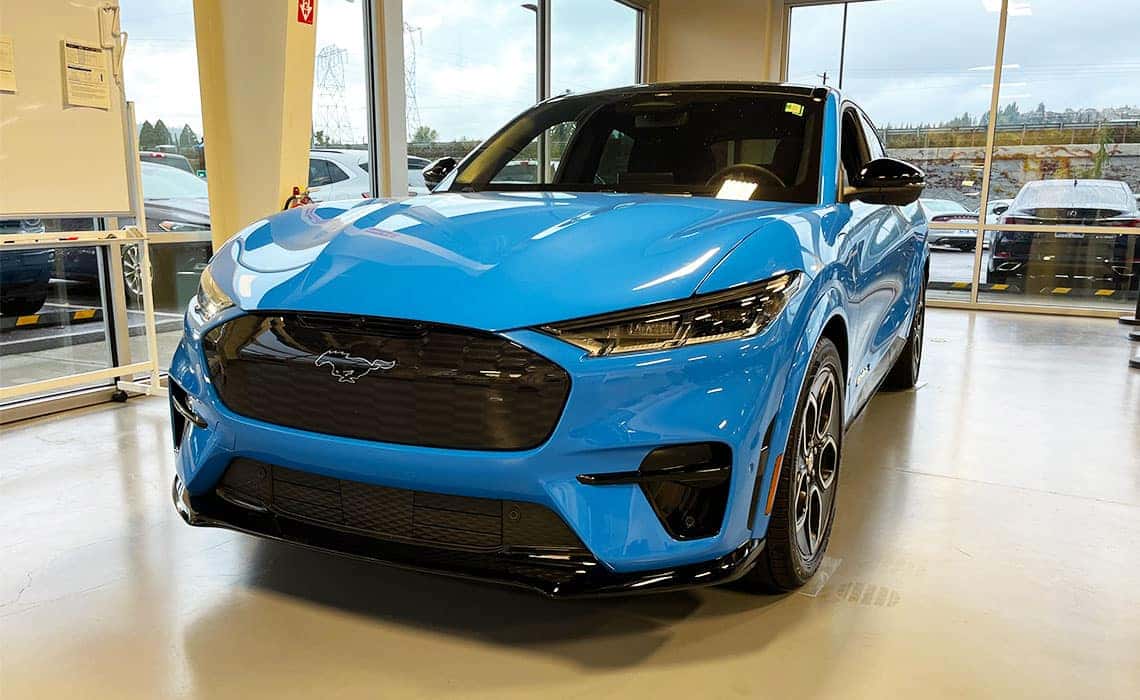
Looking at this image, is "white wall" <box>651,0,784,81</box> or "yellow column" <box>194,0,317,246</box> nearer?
"yellow column" <box>194,0,317,246</box>

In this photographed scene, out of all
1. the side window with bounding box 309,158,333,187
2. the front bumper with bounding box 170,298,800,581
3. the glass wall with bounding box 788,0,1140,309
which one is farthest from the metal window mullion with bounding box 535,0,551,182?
the front bumper with bounding box 170,298,800,581

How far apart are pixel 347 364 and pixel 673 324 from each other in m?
0.61

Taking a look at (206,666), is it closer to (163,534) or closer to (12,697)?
(12,697)

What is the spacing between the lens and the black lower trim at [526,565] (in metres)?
1.47

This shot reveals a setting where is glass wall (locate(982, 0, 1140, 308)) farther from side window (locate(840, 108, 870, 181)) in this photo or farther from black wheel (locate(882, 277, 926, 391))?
side window (locate(840, 108, 870, 181))

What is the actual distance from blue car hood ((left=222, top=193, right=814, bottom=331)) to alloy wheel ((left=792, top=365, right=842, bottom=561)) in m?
0.36

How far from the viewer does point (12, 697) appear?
60.6 inches

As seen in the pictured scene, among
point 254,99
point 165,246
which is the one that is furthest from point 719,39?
point 165,246

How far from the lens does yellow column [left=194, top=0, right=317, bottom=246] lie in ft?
12.8

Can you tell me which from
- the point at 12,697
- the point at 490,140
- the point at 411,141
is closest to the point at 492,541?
the point at 12,697

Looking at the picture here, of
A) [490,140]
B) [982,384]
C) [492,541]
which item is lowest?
[982,384]

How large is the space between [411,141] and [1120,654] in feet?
16.3

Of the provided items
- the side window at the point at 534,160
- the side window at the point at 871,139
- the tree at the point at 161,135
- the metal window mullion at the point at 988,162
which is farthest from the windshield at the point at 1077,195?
the tree at the point at 161,135

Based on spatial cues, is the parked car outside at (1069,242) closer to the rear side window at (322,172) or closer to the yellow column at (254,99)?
the rear side window at (322,172)
